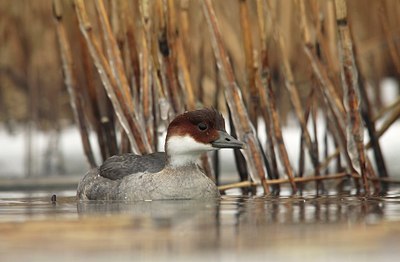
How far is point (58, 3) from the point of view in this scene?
745 cm

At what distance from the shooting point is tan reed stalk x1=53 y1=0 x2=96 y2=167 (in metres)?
7.45

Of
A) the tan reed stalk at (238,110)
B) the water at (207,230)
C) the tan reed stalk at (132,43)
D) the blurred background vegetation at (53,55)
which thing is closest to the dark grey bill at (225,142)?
the tan reed stalk at (238,110)

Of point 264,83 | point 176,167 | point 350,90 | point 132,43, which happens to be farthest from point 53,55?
point 350,90

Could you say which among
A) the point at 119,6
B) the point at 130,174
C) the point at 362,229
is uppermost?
the point at 119,6

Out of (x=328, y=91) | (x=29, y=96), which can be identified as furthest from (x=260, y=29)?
(x=29, y=96)

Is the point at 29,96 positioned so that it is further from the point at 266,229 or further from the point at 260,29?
the point at 266,229

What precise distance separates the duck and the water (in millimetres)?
268

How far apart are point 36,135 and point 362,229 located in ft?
23.7

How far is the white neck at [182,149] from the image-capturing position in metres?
6.97

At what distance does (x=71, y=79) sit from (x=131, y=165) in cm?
103

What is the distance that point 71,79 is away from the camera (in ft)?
25.2

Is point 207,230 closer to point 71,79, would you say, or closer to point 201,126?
point 201,126

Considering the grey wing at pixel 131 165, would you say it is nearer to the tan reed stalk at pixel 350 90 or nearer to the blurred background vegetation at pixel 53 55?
the tan reed stalk at pixel 350 90

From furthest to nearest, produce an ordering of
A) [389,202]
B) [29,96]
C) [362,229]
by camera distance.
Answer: [29,96] < [389,202] < [362,229]
